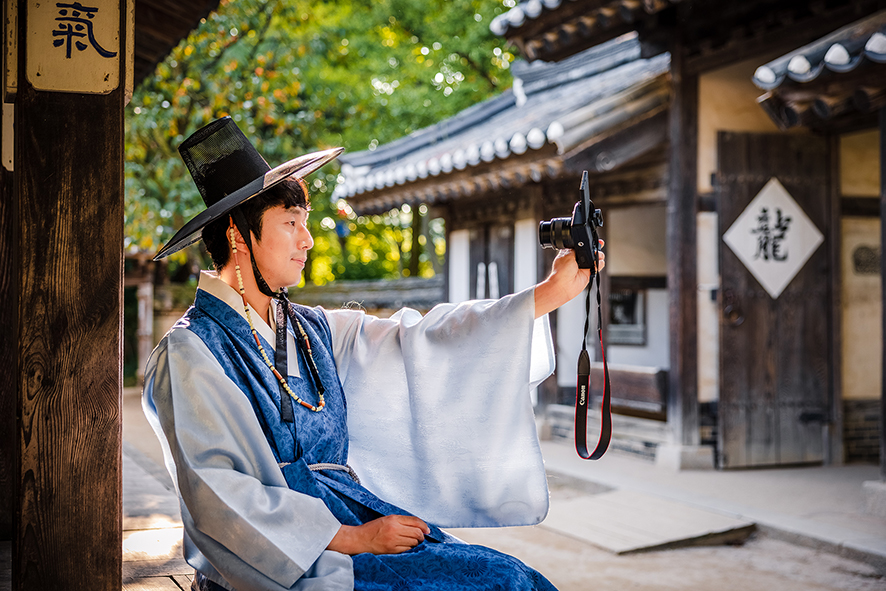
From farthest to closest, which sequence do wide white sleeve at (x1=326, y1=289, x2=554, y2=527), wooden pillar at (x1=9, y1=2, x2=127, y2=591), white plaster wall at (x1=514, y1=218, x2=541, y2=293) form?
white plaster wall at (x1=514, y1=218, x2=541, y2=293), wide white sleeve at (x1=326, y1=289, x2=554, y2=527), wooden pillar at (x1=9, y1=2, x2=127, y2=591)

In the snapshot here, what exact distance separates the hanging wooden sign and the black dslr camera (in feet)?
3.58

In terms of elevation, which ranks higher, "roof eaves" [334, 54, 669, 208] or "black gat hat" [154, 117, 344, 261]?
"roof eaves" [334, 54, 669, 208]

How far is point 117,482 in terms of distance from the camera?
75.4 inches

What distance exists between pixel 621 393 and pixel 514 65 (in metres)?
4.95

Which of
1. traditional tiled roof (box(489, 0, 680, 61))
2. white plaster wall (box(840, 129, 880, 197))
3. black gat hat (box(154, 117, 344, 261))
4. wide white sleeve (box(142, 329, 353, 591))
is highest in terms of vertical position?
traditional tiled roof (box(489, 0, 680, 61))

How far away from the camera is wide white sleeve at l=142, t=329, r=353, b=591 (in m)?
1.70

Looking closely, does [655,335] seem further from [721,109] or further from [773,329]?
[721,109]

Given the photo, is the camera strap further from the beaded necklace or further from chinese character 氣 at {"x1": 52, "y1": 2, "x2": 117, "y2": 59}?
chinese character 氣 at {"x1": 52, "y1": 2, "x2": 117, "y2": 59}

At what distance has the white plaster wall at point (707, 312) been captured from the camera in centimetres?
622

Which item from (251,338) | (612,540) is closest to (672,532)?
(612,540)

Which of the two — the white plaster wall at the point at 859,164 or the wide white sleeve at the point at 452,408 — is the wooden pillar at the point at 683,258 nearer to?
the white plaster wall at the point at 859,164

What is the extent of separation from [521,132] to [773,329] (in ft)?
8.54

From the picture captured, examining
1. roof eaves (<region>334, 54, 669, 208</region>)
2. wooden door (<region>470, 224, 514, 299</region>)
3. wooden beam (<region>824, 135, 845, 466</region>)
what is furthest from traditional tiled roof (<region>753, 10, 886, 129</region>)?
wooden door (<region>470, 224, 514, 299</region>)

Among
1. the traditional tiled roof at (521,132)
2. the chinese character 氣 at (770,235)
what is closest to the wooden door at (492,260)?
the traditional tiled roof at (521,132)
